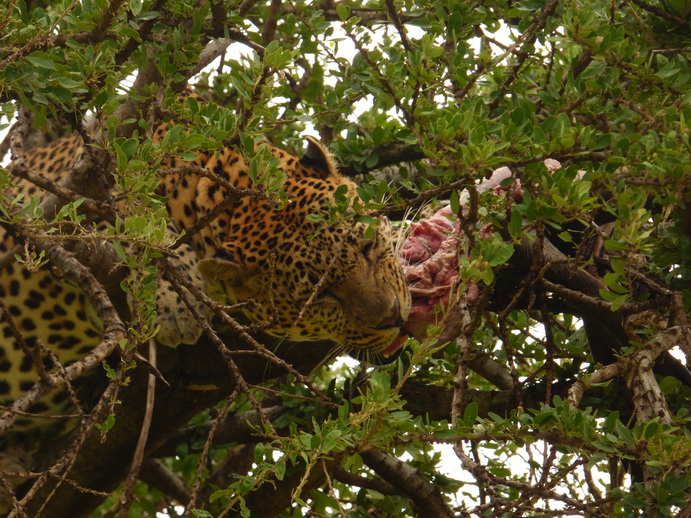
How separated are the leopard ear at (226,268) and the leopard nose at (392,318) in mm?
642

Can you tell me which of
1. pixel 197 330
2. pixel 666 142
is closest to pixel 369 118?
pixel 197 330

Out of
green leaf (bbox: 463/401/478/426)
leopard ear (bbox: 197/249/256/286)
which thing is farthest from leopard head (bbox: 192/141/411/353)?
green leaf (bbox: 463/401/478/426)

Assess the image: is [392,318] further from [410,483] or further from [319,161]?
[319,161]

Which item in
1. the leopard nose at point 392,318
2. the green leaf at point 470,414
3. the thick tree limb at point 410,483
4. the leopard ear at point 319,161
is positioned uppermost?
the leopard ear at point 319,161

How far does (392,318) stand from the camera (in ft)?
13.8

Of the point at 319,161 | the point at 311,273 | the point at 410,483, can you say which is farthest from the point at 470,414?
the point at 319,161

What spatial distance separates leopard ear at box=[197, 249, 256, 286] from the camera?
13.4ft

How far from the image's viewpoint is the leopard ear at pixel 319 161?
4496 millimetres

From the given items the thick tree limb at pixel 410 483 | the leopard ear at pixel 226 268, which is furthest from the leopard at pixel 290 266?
the thick tree limb at pixel 410 483

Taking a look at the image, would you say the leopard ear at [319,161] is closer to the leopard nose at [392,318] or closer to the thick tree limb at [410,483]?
the leopard nose at [392,318]

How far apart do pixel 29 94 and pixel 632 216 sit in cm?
203

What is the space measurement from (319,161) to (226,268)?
2.53 ft

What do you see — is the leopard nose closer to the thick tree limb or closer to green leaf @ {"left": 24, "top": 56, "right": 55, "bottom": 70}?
the thick tree limb

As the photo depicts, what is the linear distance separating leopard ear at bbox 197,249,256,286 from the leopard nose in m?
0.64
